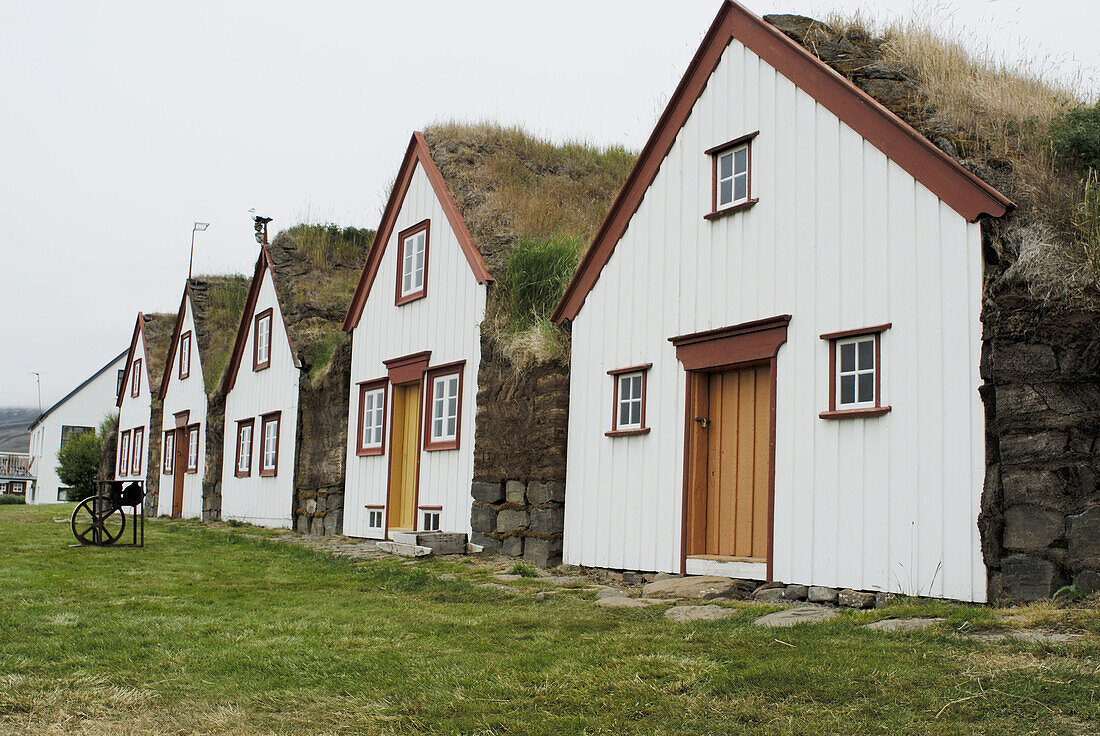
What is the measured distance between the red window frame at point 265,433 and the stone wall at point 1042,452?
17.3 meters

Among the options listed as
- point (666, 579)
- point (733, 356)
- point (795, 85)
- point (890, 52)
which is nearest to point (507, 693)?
point (666, 579)

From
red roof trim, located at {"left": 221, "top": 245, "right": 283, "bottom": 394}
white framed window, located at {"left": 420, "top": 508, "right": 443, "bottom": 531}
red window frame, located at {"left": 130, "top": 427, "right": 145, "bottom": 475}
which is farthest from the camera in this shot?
red window frame, located at {"left": 130, "top": 427, "right": 145, "bottom": 475}

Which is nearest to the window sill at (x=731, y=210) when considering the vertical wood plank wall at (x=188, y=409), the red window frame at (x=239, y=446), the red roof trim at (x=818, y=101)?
the red roof trim at (x=818, y=101)

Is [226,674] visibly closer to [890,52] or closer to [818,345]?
[818,345]

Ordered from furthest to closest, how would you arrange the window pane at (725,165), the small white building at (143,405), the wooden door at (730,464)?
the small white building at (143,405)
the window pane at (725,165)
the wooden door at (730,464)

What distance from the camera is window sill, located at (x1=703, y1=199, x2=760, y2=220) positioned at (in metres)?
10.9

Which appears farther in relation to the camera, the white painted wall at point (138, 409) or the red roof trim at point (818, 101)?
the white painted wall at point (138, 409)

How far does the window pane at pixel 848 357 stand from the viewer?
32.0 ft

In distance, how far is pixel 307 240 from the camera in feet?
81.6

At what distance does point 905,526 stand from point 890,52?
541 centimetres

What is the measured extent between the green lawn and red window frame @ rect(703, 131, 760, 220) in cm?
433

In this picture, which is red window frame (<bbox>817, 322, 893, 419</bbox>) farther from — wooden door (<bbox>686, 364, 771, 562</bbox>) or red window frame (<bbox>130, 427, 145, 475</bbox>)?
red window frame (<bbox>130, 427, 145, 475</bbox>)

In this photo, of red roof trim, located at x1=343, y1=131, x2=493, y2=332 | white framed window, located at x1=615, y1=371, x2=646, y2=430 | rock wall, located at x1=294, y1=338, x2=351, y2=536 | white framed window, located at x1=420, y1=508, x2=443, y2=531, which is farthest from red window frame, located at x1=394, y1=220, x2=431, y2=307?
white framed window, located at x1=615, y1=371, x2=646, y2=430

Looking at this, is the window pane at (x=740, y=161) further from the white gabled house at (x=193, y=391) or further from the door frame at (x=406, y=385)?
the white gabled house at (x=193, y=391)
